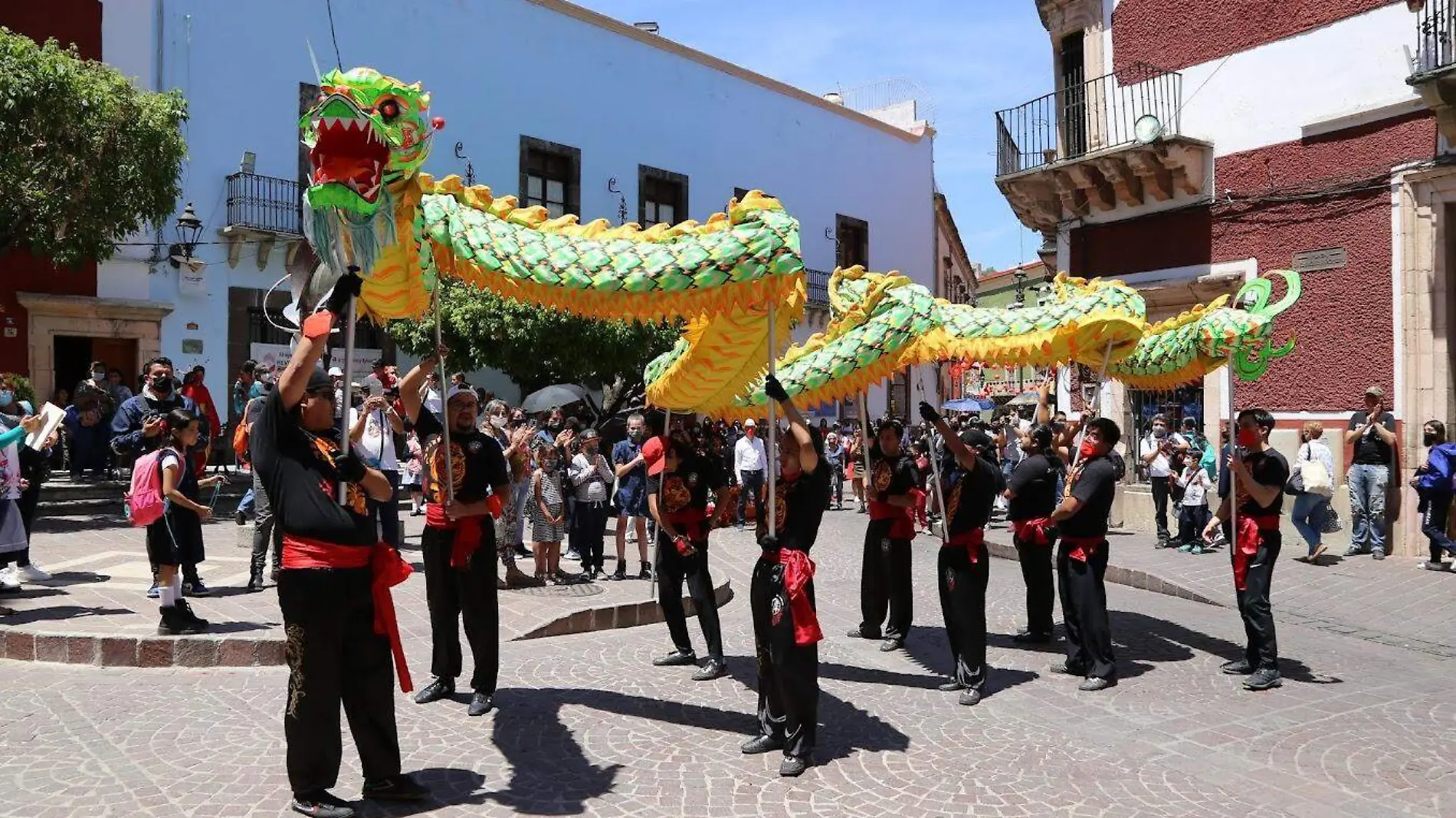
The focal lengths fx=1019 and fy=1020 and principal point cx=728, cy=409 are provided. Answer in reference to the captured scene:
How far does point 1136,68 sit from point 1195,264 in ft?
9.85

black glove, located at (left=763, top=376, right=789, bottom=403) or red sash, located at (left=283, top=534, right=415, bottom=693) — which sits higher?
black glove, located at (left=763, top=376, right=789, bottom=403)

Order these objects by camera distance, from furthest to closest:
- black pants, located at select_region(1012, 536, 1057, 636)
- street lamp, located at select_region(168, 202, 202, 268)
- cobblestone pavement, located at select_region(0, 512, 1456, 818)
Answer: street lamp, located at select_region(168, 202, 202, 268) < black pants, located at select_region(1012, 536, 1057, 636) < cobblestone pavement, located at select_region(0, 512, 1456, 818)

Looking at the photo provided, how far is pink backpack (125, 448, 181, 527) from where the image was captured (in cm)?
676

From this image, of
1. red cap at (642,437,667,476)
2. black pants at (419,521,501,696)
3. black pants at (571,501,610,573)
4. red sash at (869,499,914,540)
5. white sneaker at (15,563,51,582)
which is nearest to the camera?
black pants at (419,521,501,696)

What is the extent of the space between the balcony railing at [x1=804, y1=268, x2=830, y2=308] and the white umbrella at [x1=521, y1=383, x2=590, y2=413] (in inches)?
388

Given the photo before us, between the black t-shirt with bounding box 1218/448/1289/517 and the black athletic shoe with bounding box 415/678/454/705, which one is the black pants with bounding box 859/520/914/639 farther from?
the black athletic shoe with bounding box 415/678/454/705

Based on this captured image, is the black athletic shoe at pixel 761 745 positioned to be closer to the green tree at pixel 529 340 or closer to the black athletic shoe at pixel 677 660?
the black athletic shoe at pixel 677 660

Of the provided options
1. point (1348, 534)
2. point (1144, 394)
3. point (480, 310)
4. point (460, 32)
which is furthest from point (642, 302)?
point (460, 32)

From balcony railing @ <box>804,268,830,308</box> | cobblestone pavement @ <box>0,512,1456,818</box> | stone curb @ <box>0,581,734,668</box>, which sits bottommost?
cobblestone pavement @ <box>0,512,1456,818</box>

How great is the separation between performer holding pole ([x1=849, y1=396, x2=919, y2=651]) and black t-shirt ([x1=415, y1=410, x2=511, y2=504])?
2.72m

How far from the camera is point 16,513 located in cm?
752

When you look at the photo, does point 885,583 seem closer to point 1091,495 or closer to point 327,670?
point 1091,495

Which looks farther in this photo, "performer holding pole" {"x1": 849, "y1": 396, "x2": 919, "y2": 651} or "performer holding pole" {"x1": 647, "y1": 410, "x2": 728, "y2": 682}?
"performer holding pole" {"x1": 849, "y1": 396, "x2": 919, "y2": 651}

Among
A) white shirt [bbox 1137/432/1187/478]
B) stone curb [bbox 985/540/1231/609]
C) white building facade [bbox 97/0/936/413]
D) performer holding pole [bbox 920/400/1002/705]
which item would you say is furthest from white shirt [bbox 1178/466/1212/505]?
white building facade [bbox 97/0/936/413]
